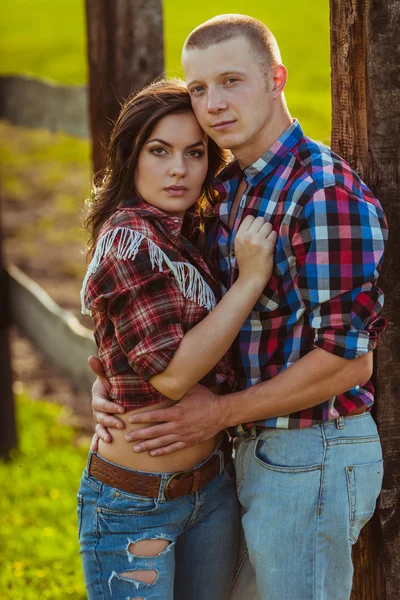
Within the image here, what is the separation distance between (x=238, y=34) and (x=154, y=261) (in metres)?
0.64

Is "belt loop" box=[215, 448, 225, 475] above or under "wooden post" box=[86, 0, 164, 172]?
under

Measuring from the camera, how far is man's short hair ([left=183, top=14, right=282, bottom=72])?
2.19 meters

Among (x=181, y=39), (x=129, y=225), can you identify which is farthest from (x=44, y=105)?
(x=181, y=39)

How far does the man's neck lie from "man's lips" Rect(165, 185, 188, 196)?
186 mm

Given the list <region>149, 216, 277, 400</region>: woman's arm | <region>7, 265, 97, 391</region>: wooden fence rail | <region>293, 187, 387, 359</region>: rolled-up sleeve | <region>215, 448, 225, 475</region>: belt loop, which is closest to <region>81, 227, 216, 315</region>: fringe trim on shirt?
<region>149, 216, 277, 400</region>: woman's arm

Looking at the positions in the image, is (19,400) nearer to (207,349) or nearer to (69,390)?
(69,390)

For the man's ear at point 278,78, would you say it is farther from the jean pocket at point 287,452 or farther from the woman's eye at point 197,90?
the jean pocket at point 287,452

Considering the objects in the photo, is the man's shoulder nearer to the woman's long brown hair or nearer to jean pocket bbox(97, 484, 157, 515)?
the woman's long brown hair

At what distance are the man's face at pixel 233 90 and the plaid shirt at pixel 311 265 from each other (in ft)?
0.29

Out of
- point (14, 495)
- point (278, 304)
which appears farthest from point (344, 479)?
point (14, 495)

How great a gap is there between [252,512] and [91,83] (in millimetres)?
2063

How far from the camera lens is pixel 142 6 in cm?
339

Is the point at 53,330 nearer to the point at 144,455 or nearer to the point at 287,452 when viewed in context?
the point at 144,455

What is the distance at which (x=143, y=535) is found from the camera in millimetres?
2252
